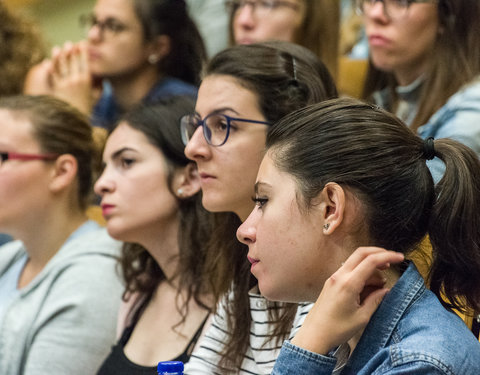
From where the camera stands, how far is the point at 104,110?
328 cm

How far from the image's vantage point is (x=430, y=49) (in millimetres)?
2266

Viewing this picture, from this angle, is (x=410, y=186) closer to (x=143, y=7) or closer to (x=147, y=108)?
(x=147, y=108)

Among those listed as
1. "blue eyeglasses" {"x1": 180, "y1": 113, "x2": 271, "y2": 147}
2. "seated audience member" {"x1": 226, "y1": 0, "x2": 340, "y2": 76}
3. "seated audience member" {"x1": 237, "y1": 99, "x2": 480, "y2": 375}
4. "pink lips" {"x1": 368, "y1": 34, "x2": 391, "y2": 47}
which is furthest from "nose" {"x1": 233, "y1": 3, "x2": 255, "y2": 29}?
"seated audience member" {"x1": 237, "y1": 99, "x2": 480, "y2": 375}

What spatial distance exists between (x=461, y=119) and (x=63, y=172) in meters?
1.11

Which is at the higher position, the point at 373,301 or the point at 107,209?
the point at 373,301

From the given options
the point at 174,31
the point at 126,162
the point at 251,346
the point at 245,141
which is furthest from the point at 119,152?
the point at 174,31

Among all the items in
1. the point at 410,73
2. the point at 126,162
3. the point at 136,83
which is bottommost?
the point at 136,83

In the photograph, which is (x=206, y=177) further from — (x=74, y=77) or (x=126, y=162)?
(x=74, y=77)

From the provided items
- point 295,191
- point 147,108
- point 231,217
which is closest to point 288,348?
point 295,191

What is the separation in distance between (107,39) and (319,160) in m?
1.98

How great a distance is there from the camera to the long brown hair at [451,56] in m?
2.18

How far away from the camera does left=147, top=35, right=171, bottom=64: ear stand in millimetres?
3129

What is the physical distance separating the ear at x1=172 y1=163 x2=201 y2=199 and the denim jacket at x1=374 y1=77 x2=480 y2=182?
57 centimetres

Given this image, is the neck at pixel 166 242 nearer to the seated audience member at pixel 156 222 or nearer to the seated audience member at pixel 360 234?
the seated audience member at pixel 156 222
